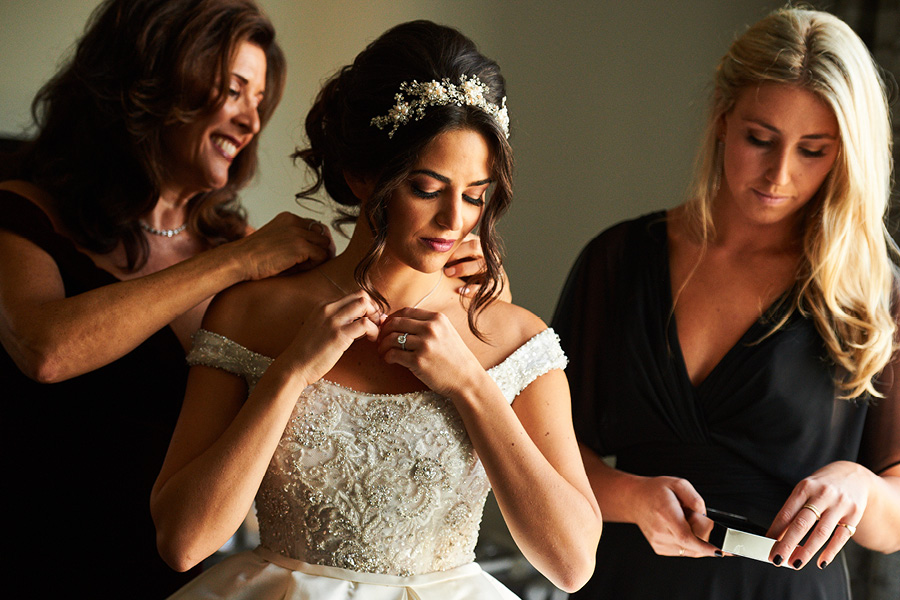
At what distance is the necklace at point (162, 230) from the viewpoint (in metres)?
2.12

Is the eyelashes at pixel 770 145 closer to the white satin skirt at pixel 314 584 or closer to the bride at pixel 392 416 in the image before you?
the bride at pixel 392 416

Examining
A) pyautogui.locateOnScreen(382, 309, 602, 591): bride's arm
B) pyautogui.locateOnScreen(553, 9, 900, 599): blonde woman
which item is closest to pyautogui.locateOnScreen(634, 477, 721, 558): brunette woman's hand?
pyautogui.locateOnScreen(553, 9, 900, 599): blonde woman

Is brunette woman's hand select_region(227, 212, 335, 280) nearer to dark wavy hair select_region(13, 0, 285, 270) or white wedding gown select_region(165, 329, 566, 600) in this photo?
white wedding gown select_region(165, 329, 566, 600)

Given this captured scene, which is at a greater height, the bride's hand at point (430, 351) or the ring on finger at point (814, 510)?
the bride's hand at point (430, 351)

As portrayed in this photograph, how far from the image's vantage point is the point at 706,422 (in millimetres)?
1944

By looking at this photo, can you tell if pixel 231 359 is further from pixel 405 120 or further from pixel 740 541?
pixel 740 541

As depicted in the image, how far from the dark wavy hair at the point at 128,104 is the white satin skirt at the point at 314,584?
0.84 meters

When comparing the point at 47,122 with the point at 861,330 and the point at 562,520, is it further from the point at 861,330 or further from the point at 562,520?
the point at 861,330

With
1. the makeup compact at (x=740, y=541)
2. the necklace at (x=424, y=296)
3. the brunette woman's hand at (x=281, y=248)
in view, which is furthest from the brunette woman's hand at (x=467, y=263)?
the makeup compact at (x=740, y=541)

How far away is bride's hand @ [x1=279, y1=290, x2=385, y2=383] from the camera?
4.73ft

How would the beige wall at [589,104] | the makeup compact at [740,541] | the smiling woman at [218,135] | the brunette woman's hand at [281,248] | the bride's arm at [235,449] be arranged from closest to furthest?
the bride's arm at [235,449] < the makeup compact at [740,541] < the brunette woman's hand at [281,248] < the smiling woman at [218,135] < the beige wall at [589,104]

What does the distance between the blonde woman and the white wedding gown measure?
49cm

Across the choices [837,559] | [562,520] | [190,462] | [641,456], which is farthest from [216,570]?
[837,559]

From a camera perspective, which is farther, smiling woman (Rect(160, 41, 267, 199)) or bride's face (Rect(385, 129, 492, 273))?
smiling woman (Rect(160, 41, 267, 199))
